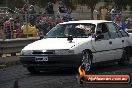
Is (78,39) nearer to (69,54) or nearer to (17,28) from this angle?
(69,54)

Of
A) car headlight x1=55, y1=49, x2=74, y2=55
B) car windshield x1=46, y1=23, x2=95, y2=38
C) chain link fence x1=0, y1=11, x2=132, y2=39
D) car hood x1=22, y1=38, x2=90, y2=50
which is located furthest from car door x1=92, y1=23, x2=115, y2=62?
chain link fence x1=0, y1=11, x2=132, y2=39

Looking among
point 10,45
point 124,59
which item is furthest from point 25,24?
point 124,59

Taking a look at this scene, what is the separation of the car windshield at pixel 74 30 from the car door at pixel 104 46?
308 mm

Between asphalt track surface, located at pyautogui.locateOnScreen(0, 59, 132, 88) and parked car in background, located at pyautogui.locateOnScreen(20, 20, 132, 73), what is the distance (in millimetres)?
274

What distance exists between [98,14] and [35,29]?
6.62 metres

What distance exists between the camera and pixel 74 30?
12547 mm

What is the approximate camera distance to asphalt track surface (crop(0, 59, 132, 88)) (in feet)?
30.8

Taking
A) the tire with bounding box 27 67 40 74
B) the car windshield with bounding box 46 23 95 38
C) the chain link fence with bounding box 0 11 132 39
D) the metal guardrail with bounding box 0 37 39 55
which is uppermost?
the car windshield with bounding box 46 23 95 38

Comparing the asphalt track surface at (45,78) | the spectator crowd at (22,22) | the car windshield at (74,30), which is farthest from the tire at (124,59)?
the spectator crowd at (22,22)

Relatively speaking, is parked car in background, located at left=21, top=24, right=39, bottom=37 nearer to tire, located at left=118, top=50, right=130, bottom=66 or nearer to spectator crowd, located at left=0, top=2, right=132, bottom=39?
spectator crowd, located at left=0, top=2, right=132, bottom=39

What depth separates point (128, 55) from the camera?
1385 cm

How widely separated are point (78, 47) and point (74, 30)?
46.4 inches

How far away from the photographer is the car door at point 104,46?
12264 mm

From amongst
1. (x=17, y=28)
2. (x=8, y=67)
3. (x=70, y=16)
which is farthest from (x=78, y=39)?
(x=70, y=16)
